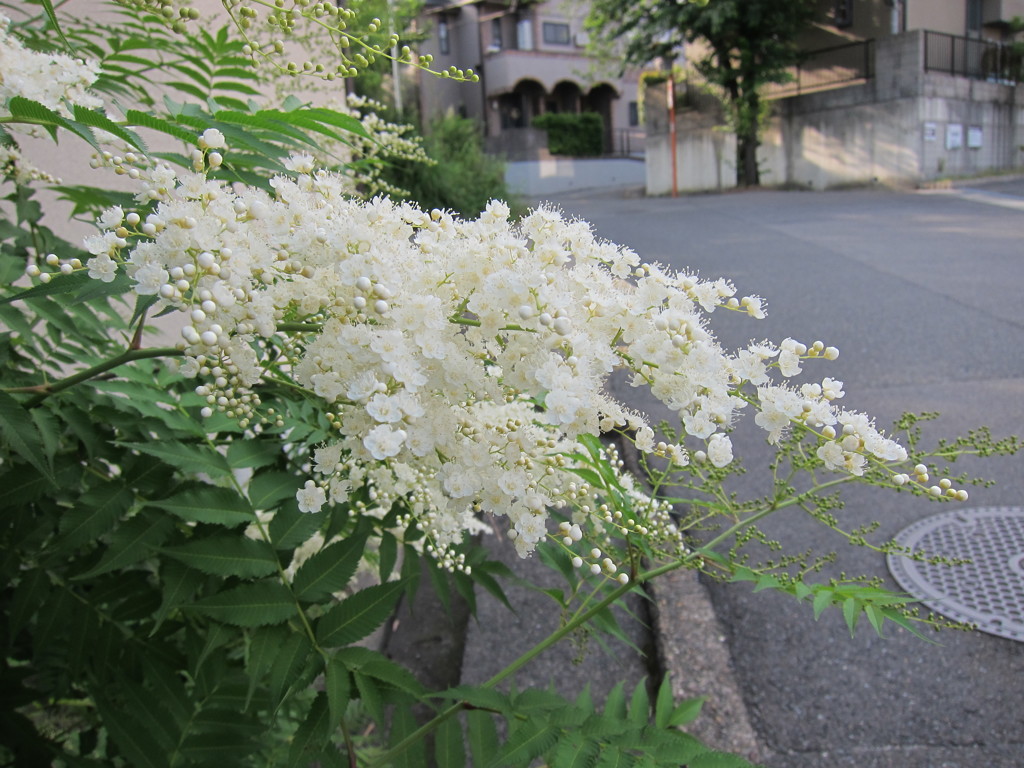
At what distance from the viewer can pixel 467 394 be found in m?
1.24

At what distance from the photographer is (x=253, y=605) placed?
1.41 metres

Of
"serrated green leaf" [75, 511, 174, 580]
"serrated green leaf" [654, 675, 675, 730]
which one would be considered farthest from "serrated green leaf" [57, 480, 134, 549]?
"serrated green leaf" [654, 675, 675, 730]

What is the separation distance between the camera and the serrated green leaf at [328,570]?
56.5 inches

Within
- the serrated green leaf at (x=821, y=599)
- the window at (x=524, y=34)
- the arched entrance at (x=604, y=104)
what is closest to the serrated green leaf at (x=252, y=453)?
the serrated green leaf at (x=821, y=599)

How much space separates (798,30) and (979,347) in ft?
53.1

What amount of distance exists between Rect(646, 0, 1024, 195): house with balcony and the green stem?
19.3 metres

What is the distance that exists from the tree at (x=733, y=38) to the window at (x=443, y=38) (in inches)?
517

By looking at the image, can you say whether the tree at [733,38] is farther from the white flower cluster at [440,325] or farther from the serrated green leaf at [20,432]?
the serrated green leaf at [20,432]

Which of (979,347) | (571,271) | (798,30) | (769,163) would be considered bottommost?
(979,347)

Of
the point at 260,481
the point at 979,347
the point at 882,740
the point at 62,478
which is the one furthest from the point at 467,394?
the point at 979,347

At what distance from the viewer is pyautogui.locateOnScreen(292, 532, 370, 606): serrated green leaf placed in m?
1.43

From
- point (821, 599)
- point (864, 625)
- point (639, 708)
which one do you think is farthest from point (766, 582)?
point (864, 625)

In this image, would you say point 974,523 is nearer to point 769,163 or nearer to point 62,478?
point 62,478

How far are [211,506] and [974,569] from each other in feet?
11.1
